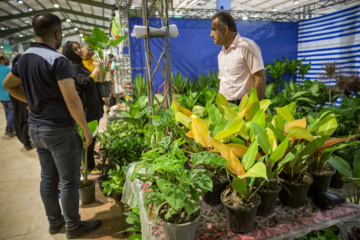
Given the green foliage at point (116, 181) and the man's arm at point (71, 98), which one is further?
the green foliage at point (116, 181)

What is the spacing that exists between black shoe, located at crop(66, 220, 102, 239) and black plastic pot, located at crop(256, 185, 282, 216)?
148 cm

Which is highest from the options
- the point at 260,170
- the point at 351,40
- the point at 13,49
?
the point at 13,49

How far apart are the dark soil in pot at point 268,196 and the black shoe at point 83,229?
1.48m

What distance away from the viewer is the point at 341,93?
10.9 ft

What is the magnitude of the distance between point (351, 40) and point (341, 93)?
2.54 m

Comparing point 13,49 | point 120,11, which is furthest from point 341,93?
point 13,49

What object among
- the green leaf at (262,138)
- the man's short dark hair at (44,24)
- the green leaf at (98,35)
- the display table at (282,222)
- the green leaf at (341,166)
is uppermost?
the green leaf at (98,35)

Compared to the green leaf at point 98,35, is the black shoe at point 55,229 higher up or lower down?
lower down

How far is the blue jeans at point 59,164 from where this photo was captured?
61.1 inches

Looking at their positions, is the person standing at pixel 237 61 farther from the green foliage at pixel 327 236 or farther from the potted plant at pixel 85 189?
the potted plant at pixel 85 189

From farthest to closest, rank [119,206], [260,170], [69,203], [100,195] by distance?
1. [100,195]
2. [119,206]
3. [69,203]
4. [260,170]

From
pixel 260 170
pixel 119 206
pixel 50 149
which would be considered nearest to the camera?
pixel 260 170

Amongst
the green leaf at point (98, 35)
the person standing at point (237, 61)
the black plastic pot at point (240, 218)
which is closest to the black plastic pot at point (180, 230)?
the black plastic pot at point (240, 218)

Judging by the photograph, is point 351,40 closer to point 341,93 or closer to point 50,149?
point 341,93
